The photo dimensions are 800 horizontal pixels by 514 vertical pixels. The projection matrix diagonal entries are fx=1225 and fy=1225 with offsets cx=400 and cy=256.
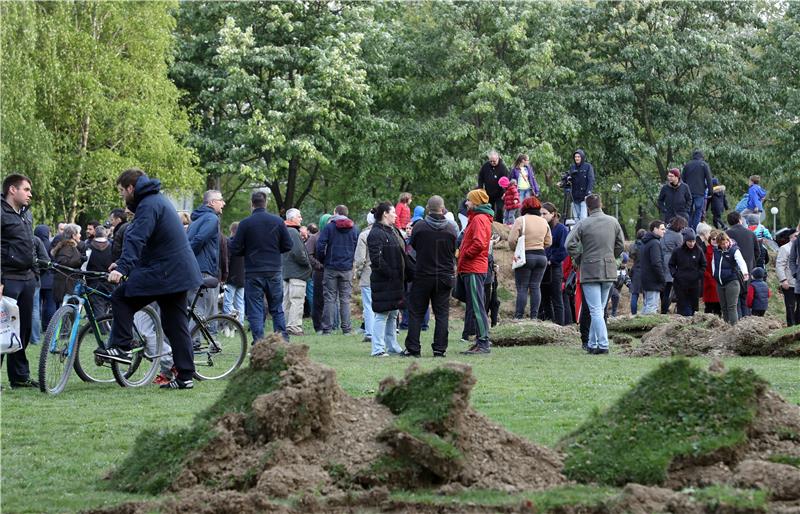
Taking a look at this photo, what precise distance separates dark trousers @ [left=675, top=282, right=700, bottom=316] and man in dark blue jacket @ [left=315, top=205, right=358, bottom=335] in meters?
5.69

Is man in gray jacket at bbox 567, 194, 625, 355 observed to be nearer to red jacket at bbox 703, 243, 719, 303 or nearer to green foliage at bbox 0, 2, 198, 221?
red jacket at bbox 703, 243, 719, 303

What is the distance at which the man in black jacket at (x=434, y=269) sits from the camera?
1584 cm

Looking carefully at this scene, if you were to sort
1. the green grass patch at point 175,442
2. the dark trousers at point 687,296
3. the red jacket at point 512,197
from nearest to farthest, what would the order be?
the green grass patch at point 175,442
the dark trousers at point 687,296
the red jacket at point 512,197

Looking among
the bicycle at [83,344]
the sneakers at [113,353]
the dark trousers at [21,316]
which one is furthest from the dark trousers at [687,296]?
the dark trousers at [21,316]

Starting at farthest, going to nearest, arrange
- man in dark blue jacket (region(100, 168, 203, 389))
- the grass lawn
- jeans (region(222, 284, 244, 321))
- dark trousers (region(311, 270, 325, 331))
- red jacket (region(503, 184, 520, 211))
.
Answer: red jacket (region(503, 184, 520, 211)) < dark trousers (region(311, 270, 325, 331)) < jeans (region(222, 284, 244, 321)) < man in dark blue jacket (region(100, 168, 203, 389)) < the grass lawn

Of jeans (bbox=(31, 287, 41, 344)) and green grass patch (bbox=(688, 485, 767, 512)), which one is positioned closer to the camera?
green grass patch (bbox=(688, 485, 767, 512))

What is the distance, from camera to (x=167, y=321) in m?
11.8

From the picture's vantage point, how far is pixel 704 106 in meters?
49.1

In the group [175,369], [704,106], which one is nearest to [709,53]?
[704,106]

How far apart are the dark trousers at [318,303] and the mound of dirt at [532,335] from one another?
4.92m

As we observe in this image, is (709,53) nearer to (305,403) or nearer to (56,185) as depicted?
(56,185)

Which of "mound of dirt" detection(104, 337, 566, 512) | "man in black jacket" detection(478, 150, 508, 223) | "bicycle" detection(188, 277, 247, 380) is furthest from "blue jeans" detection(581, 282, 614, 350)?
"man in black jacket" detection(478, 150, 508, 223)

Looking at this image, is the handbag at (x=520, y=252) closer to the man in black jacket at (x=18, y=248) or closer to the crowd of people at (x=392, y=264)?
the crowd of people at (x=392, y=264)

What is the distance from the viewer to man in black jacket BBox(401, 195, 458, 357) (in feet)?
52.0
